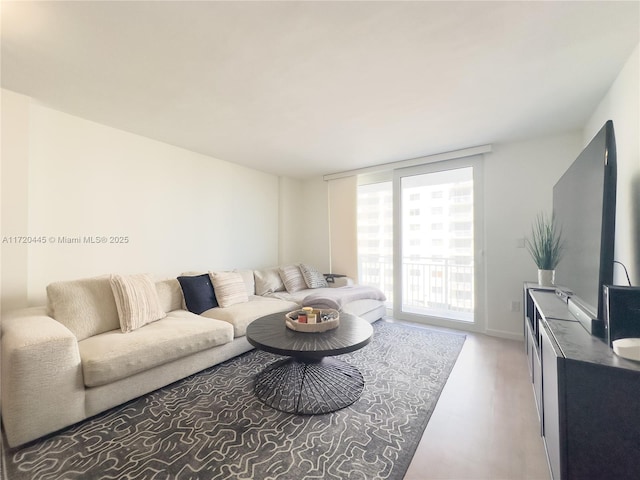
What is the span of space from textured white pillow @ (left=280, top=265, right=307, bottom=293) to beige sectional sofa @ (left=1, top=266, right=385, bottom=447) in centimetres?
82

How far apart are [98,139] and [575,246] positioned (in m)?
4.30

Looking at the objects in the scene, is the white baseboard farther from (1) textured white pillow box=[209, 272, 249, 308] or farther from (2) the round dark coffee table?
(1) textured white pillow box=[209, 272, 249, 308]

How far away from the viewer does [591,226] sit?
61.6 inches

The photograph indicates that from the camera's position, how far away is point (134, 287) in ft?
8.09

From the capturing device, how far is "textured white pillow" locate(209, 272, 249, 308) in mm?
3118

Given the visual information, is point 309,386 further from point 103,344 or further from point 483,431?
point 103,344

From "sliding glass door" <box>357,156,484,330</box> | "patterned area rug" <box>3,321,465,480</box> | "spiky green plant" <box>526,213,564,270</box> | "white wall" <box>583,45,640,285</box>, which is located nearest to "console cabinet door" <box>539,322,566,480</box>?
"patterned area rug" <box>3,321,465,480</box>

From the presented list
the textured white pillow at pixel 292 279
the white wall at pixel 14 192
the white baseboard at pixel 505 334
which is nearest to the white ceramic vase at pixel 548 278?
the white baseboard at pixel 505 334

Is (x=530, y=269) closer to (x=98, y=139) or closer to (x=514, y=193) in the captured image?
(x=514, y=193)

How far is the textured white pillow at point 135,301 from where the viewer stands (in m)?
2.29

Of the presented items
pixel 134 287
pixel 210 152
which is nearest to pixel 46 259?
pixel 134 287

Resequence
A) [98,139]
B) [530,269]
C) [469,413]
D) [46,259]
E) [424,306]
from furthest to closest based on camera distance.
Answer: [424,306]
[530,269]
[98,139]
[46,259]
[469,413]

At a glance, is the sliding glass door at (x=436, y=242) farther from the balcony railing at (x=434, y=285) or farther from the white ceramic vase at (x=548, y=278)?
the white ceramic vase at (x=548, y=278)

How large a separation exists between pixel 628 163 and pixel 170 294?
3991 mm
